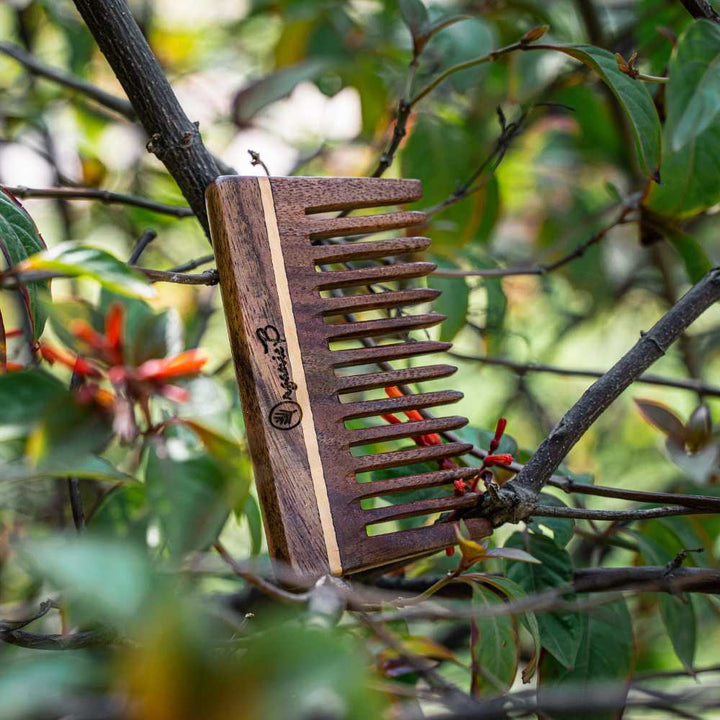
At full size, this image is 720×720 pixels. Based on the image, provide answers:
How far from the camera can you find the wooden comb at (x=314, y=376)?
1.50 ft

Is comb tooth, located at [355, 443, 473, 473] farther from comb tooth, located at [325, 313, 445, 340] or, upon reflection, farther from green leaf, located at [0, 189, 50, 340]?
green leaf, located at [0, 189, 50, 340]

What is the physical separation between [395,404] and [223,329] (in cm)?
92

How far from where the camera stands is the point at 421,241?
53cm

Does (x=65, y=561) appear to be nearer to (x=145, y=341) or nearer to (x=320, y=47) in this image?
(x=145, y=341)

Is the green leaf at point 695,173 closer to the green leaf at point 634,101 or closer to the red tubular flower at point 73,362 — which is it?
the green leaf at point 634,101

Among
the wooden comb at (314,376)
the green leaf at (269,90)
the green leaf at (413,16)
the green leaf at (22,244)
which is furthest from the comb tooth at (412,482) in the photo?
the green leaf at (269,90)

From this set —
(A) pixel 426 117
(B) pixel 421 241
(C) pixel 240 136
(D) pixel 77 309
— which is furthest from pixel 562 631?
(C) pixel 240 136

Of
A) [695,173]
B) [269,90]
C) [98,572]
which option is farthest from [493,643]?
[269,90]

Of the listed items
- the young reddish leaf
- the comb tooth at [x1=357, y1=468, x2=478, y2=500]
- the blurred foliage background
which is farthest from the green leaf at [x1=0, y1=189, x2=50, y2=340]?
the young reddish leaf

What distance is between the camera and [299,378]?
0.48 m

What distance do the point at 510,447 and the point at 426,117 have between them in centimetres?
48

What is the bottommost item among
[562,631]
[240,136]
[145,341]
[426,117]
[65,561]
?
[562,631]

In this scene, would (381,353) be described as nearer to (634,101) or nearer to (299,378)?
(299,378)

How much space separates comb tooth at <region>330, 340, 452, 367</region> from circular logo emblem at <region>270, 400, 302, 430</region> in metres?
0.04
